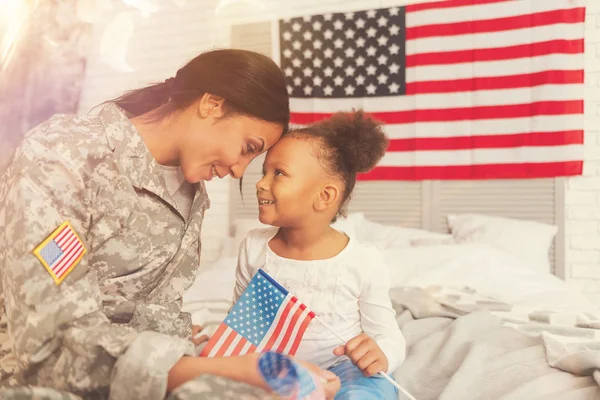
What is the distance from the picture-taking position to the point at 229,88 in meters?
0.69

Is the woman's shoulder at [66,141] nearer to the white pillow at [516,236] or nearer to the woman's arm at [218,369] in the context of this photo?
the woman's arm at [218,369]

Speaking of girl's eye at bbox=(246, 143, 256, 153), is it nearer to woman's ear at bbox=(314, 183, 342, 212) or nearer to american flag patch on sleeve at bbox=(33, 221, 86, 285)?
woman's ear at bbox=(314, 183, 342, 212)

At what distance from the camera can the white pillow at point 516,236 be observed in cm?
189

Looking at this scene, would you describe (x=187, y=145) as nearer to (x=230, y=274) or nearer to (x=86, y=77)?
(x=86, y=77)

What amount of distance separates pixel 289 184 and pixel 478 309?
0.74m

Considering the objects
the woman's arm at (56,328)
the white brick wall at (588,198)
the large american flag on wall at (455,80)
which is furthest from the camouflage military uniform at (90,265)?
the white brick wall at (588,198)

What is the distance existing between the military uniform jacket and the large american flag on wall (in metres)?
1.41

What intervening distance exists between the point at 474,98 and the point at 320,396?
69.8 inches

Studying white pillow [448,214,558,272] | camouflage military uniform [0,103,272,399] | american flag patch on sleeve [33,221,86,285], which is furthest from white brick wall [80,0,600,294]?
american flag patch on sleeve [33,221,86,285]

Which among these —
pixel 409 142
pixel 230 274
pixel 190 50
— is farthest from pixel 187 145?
pixel 409 142

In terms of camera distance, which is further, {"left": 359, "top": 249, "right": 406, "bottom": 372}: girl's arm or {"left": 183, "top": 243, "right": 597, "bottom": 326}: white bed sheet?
{"left": 183, "top": 243, "right": 597, "bottom": 326}: white bed sheet

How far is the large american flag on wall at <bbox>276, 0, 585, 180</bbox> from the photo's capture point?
195 cm

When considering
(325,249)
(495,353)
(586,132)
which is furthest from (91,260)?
(586,132)

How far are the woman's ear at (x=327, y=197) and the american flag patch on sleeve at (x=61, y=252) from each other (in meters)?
0.39
